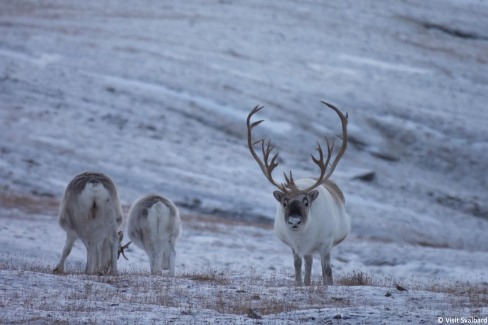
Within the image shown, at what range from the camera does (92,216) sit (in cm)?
1477

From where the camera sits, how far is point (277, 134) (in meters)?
42.3

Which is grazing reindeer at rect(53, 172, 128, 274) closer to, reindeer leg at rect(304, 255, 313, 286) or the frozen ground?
the frozen ground

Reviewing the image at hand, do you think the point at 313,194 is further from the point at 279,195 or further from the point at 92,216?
the point at 92,216

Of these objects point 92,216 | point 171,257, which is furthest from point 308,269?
point 92,216

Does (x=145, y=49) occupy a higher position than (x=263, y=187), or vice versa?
(x=145, y=49)

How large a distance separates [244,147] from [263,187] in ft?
15.3

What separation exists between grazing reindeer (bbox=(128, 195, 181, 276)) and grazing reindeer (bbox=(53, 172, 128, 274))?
1.32 metres

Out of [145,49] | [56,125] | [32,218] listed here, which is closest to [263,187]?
[56,125]

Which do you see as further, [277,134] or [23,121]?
[277,134]

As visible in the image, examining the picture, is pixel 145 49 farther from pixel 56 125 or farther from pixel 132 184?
pixel 132 184

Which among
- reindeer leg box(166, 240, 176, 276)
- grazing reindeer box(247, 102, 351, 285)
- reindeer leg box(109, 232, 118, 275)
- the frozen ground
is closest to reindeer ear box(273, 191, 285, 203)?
grazing reindeer box(247, 102, 351, 285)

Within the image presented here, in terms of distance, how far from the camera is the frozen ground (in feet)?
40.5

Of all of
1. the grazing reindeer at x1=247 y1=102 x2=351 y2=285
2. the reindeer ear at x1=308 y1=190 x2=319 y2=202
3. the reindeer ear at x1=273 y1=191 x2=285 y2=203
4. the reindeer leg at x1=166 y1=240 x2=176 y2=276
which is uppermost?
the reindeer ear at x1=308 y1=190 x2=319 y2=202

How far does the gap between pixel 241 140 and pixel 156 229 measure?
81.5ft
